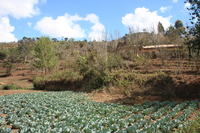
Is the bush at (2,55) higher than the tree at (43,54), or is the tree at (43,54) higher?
the bush at (2,55)

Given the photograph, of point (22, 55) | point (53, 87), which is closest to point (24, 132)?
point (53, 87)

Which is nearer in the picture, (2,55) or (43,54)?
(43,54)

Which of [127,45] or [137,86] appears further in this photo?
[127,45]

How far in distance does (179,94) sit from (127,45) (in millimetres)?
14115

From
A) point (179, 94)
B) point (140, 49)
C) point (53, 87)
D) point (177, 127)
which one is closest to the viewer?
point (177, 127)

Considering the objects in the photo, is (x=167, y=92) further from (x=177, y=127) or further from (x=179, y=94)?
(x=177, y=127)

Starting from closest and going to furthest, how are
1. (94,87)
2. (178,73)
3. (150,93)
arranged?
1. (150,93)
2. (178,73)
3. (94,87)

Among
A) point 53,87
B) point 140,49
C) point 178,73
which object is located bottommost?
point 53,87

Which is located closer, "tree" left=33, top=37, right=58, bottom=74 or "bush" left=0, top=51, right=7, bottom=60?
"tree" left=33, top=37, right=58, bottom=74

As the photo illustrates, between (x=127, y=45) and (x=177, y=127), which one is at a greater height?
(x=127, y=45)

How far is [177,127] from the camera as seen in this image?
569 centimetres

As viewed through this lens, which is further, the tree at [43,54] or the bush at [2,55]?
the bush at [2,55]

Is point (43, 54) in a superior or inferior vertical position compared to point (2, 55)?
inferior

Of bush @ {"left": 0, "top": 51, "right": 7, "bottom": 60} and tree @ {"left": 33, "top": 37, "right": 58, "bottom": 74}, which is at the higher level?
bush @ {"left": 0, "top": 51, "right": 7, "bottom": 60}
